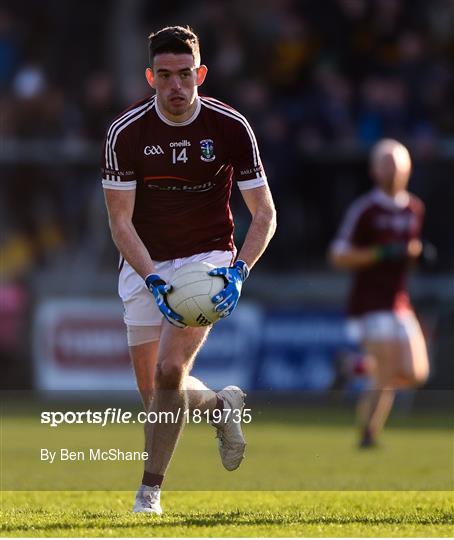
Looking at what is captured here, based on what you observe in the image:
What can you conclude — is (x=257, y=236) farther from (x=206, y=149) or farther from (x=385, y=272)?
(x=385, y=272)

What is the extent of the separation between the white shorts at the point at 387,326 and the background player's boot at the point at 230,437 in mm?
5049

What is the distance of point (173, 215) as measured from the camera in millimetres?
7770

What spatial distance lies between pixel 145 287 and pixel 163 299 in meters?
0.62

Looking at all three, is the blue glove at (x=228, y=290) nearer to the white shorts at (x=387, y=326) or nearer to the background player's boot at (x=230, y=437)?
the background player's boot at (x=230, y=437)

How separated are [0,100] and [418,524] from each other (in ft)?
41.4

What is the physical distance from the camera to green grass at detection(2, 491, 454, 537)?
6.72 metres

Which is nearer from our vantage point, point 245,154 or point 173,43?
point 173,43

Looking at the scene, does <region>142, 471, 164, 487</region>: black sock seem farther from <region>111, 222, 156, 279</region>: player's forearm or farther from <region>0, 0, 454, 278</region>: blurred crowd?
<region>0, 0, 454, 278</region>: blurred crowd

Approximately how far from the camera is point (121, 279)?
8.00m

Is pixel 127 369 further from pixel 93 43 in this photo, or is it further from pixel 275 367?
pixel 93 43

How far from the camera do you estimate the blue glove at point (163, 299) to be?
23.7ft

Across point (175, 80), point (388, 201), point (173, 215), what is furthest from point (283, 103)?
point (175, 80)

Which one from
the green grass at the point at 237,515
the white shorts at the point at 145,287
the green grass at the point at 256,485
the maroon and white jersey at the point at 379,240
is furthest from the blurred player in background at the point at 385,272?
the white shorts at the point at 145,287

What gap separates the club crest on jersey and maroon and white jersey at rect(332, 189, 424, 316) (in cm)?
555
